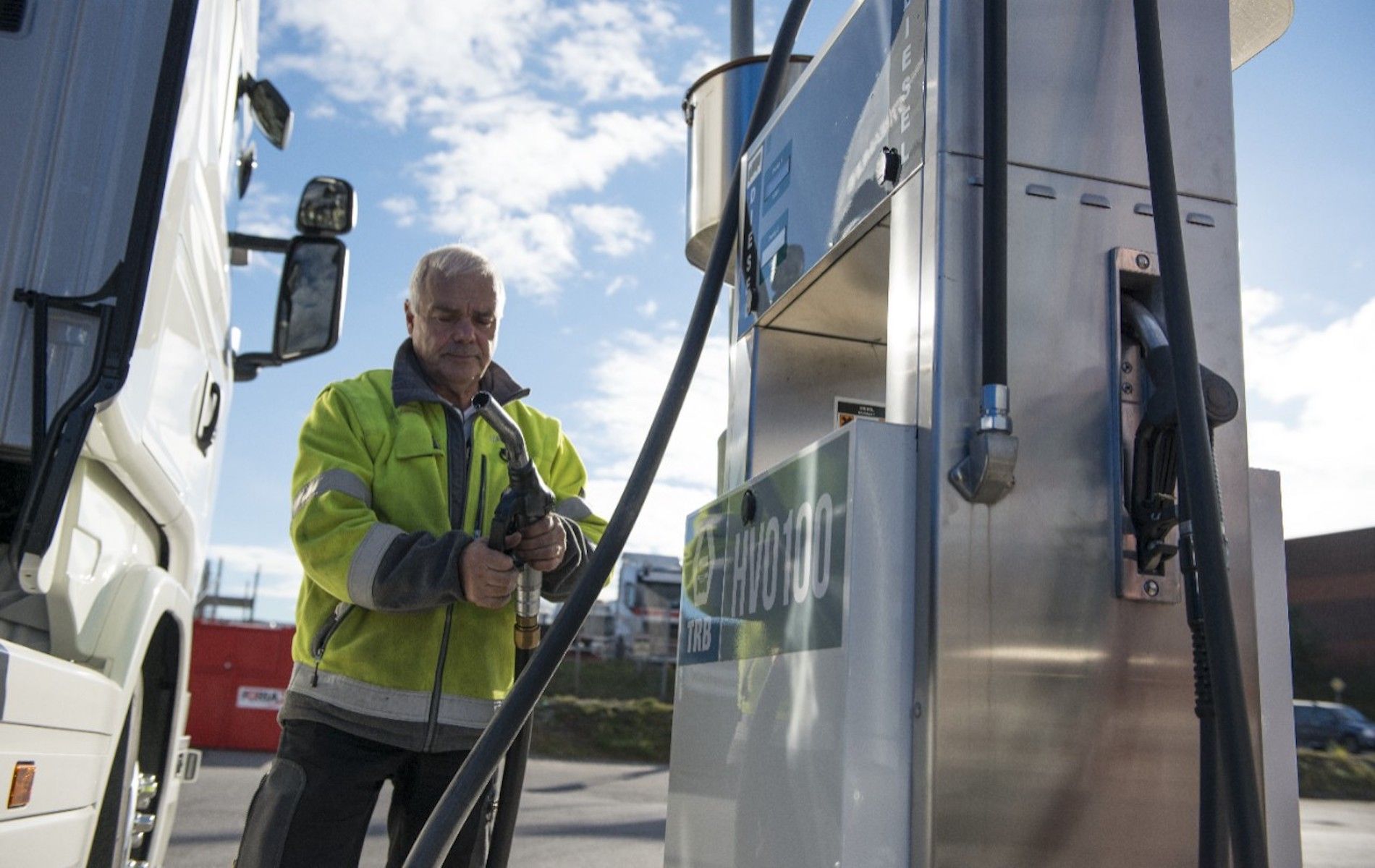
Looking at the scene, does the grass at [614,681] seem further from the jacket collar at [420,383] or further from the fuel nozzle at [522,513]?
the fuel nozzle at [522,513]

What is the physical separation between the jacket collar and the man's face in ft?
0.12

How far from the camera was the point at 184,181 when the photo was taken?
272 cm

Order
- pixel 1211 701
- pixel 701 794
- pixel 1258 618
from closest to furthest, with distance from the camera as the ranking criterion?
pixel 1211 701 → pixel 1258 618 → pixel 701 794

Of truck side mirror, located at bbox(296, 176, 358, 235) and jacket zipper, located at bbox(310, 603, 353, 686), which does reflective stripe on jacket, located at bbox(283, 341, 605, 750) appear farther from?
truck side mirror, located at bbox(296, 176, 358, 235)

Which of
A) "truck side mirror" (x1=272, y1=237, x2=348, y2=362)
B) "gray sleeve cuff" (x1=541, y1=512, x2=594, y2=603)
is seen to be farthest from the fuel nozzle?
"truck side mirror" (x1=272, y1=237, x2=348, y2=362)


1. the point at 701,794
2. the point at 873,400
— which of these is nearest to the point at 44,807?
the point at 701,794

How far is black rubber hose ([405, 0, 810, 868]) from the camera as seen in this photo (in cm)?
169

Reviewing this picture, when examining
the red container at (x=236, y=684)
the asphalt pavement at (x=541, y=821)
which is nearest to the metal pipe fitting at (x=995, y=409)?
the asphalt pavement at (x=541, y=821)

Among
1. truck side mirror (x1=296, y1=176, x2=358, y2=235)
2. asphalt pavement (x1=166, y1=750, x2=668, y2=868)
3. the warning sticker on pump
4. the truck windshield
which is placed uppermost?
the truck windshield

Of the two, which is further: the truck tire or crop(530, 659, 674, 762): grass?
crop(530, 659, 674, 762): grass

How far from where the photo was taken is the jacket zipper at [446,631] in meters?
2.48

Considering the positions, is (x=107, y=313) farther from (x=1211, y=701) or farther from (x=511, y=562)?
(x=1211, y=701)

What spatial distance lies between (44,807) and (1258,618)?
2.12 metres

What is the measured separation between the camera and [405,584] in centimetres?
234
